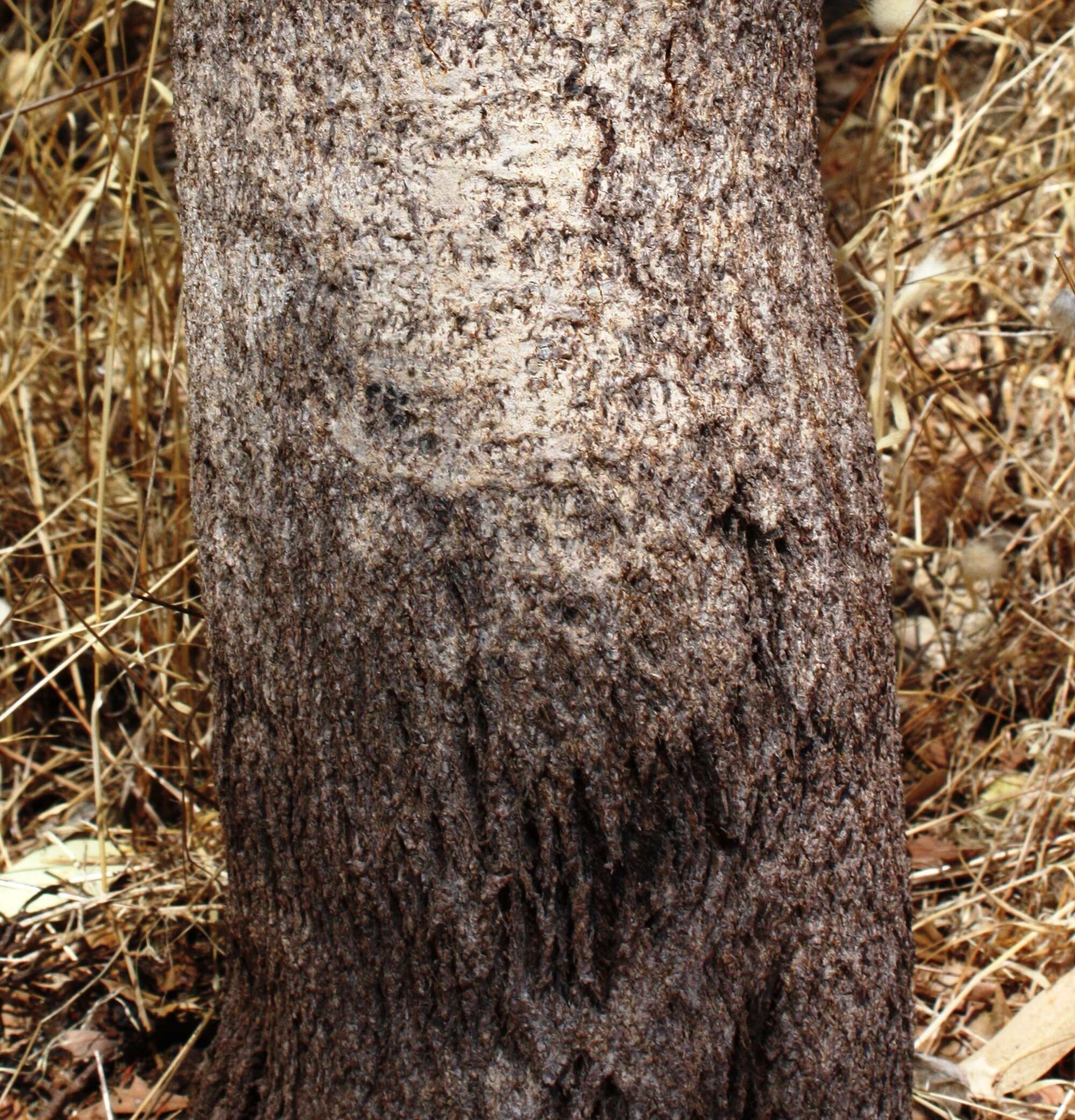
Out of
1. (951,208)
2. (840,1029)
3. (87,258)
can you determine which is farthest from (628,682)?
(87,258)

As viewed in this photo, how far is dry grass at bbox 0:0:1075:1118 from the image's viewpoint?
152 cm

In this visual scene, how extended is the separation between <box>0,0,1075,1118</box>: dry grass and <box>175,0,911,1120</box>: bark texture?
417 millimetres

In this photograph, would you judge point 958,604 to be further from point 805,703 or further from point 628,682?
point 628,682

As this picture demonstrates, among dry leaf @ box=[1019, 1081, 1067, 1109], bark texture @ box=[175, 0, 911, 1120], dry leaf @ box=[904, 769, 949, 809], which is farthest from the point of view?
dry leaf @ box=[904, 769, 949, 809]

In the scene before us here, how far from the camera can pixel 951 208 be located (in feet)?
5.70

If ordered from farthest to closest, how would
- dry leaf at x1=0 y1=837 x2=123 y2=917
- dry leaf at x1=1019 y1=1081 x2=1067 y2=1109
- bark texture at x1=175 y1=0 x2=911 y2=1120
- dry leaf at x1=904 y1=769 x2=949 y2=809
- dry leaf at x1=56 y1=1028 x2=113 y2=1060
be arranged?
dry leaf at x1=904 y1=769 x2=949 y2=809 < dry leaf at x1=0 y1=837 x2=123 y2=917 < dry leaf at x1=56 y1=1028 x2=113 y2=1060 < dry leaf at x1=1019 y1=1081 x2=1067 y2=1109 < bark texture at x1=175 y1=0 x2=911 y2=1120

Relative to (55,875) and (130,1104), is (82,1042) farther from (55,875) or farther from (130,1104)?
(55,875)

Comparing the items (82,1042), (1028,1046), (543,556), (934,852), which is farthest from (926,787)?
(82,1042)

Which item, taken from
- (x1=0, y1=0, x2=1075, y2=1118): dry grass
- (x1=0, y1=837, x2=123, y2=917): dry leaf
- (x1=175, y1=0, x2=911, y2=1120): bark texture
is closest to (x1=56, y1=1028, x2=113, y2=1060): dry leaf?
(x1=0, y1=0, x2=1075, y2=1118): dry grass

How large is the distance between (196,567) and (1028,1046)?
124 centimetres

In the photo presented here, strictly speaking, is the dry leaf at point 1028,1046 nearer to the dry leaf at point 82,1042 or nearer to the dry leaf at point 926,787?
the dry leaf at point 926,787

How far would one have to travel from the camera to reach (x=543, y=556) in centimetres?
91

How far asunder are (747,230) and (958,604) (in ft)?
4.08

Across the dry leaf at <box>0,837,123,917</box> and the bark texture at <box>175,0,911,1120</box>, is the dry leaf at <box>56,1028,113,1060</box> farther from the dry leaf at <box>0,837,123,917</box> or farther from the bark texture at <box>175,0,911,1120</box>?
the bark texture at <box>175,0,911,1120</box>
